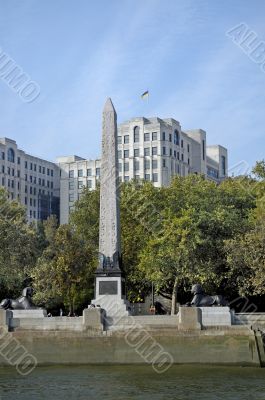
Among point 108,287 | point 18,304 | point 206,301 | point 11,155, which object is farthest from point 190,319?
point 11,155

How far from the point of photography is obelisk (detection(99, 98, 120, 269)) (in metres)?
44.2

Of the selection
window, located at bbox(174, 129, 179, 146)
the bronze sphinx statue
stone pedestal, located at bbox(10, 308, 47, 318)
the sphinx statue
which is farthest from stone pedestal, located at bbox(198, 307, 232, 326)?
window, located at bbox(174, 129, 179, 146)

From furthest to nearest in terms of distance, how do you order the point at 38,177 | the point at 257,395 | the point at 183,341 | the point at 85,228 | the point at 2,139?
the point at 38,177
the point at 2,139
the point at 85,228
the point at 183,341
the point at 257,395

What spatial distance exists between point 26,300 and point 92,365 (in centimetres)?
695

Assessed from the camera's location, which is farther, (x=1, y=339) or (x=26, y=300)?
(x=26, y=300)

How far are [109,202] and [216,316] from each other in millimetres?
10104

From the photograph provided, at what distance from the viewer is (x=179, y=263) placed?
52.4 m

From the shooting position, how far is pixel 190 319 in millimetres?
38906

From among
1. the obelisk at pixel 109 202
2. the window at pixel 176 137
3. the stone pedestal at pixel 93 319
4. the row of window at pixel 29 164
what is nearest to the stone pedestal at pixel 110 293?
the obelisk at pixel 109 202

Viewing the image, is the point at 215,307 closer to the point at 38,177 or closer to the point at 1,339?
the point at 1,339

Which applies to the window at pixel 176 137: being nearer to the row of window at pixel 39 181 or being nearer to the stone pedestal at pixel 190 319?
the row of window at pixel 39 181

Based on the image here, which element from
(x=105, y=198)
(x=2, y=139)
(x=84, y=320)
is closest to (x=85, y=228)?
(x=105, y=198)

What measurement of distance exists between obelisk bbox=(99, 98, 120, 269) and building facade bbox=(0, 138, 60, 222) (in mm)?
95364

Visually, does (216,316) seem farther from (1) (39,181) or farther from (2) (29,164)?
(1) (39,181)
